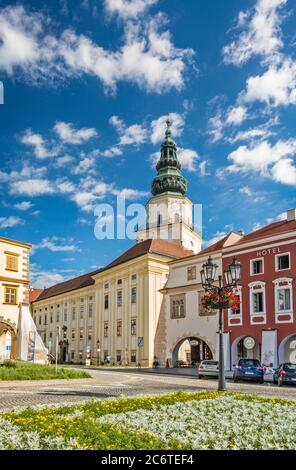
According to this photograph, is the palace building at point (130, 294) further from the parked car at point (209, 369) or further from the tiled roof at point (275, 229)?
the tiled roof at point (275, 229)

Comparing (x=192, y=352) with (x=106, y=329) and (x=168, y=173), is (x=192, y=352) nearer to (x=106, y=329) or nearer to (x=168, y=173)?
(x=106, y=329)

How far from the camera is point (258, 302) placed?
125 feet

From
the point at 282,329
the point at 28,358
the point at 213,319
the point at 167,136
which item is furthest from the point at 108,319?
the point at 167,136

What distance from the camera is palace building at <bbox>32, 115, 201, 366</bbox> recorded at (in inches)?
2050

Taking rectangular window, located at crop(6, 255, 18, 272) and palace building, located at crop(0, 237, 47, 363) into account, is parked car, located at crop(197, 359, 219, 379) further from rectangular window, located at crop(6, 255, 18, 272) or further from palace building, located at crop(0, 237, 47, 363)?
rectangular window, located at crop(6, 255, 18, 272)

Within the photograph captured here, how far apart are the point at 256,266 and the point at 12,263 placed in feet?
66.9

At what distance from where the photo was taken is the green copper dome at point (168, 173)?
7812 cm

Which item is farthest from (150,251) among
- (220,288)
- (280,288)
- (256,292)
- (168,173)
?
(220,288)

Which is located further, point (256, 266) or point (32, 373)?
point (256, 266)

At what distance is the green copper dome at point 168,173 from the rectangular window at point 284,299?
143ft

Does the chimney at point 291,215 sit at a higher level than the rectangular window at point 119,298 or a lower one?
higher

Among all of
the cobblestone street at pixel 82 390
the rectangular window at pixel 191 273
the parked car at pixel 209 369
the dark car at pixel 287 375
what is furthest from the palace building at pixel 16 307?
the dark car at pixel 287 375
